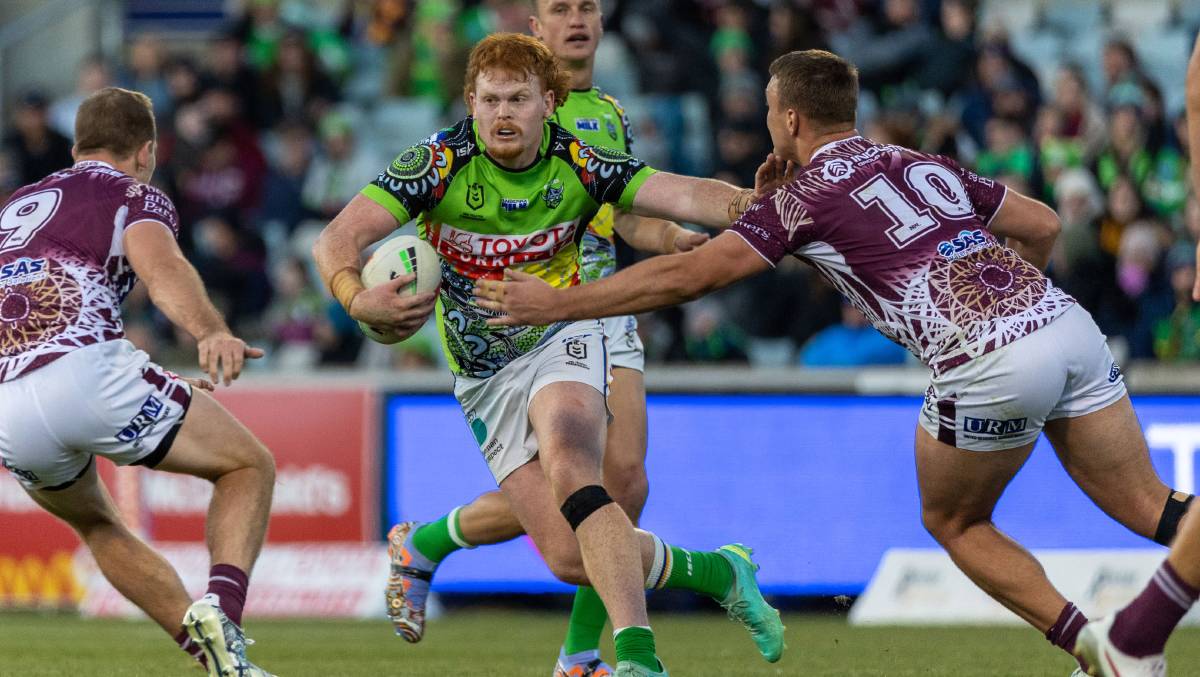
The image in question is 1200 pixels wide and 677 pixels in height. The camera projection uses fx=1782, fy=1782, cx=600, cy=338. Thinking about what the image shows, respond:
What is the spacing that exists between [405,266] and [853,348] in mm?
6918

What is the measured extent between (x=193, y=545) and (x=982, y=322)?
7.68 metres

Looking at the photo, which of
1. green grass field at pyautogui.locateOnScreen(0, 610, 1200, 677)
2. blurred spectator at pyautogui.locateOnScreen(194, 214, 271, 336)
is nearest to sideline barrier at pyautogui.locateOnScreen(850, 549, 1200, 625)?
green grass field at pyautogui.locateOnScreen(0, 610, 1200, 677)

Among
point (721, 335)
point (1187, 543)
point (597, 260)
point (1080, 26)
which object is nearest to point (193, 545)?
point (721, 335)

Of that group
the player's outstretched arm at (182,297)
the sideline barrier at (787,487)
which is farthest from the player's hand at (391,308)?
the sideline barrier at (787,487)

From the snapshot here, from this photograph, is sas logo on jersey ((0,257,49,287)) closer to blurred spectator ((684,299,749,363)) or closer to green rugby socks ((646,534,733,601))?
green rugby socks ((646,534,733,601))

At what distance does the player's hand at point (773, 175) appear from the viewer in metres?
7.05

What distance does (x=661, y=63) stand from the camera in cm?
1678

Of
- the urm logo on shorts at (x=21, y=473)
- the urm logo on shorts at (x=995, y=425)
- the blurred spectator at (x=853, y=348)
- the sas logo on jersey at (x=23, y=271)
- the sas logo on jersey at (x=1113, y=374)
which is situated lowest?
the blurred spectator at (x=853, y=348)

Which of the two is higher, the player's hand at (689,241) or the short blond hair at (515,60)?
the short blond hair at (515,60)

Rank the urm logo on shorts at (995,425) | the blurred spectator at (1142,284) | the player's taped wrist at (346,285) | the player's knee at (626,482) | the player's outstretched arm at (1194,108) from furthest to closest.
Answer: the blurred spectator at (1142,284) → the player's knee at (626,482) → the player's taped wrist at (346,285) → the urm logo on shorts at (995,425) → the player's outstretched arm at (1194,108)

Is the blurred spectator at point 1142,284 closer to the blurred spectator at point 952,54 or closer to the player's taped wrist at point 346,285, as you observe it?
the blurred spectator at point 952,54

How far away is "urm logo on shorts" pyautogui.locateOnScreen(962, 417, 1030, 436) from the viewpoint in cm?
625

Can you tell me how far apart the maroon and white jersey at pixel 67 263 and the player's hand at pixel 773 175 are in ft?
7.54

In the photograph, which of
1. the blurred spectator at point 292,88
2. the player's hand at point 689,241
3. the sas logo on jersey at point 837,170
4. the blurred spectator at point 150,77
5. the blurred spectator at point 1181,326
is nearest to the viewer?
the sas logo on jersey at point 837,170
